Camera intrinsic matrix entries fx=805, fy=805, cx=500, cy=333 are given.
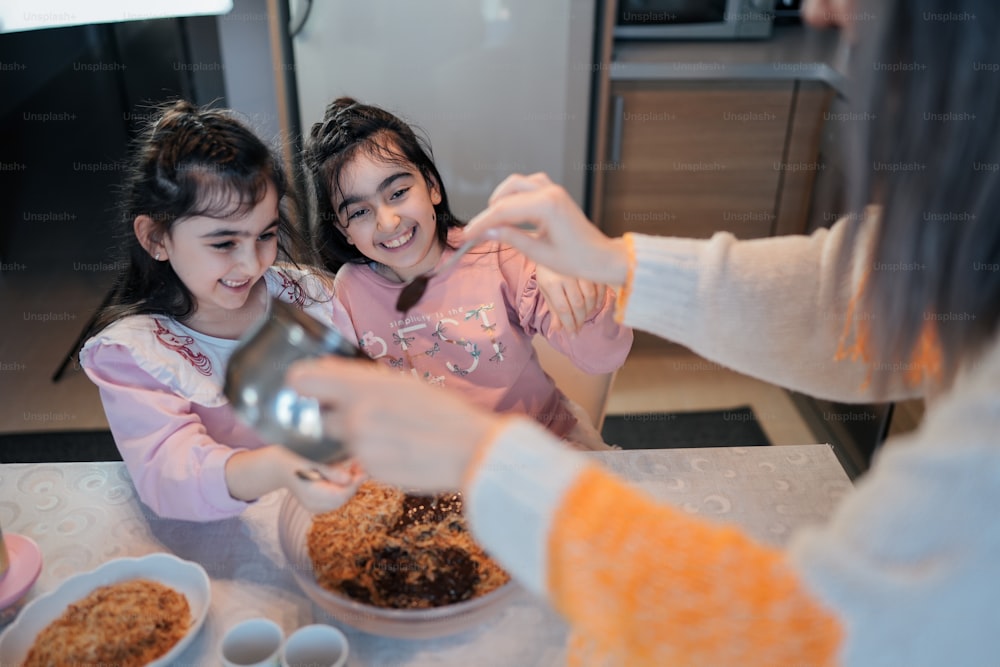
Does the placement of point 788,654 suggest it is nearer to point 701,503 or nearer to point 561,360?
point 701,503

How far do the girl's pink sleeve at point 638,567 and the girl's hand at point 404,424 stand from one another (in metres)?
0.02

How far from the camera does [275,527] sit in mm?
1017

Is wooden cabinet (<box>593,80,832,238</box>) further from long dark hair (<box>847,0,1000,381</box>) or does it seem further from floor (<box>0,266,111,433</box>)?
long dark hair (<box>847,0,1000,381</box>)

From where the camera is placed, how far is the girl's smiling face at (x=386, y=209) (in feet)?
4.23

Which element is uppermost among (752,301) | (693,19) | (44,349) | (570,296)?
(693,19)

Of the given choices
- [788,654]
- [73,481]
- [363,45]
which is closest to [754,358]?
[788,654]

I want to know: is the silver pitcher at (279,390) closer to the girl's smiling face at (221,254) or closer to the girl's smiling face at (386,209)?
the girl's smiling face at (221,254)

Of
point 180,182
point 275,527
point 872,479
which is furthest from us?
point 180,182

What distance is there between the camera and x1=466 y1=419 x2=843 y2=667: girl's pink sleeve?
595mm

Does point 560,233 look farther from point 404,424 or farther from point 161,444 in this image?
point 161,444

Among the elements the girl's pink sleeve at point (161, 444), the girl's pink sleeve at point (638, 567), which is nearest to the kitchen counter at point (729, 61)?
the girl's pink sleeve at point (161, 444)

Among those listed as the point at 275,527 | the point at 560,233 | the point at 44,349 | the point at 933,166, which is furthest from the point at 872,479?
the point at 44,349

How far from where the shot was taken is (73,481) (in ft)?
Result: 3.59

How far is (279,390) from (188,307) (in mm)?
532
